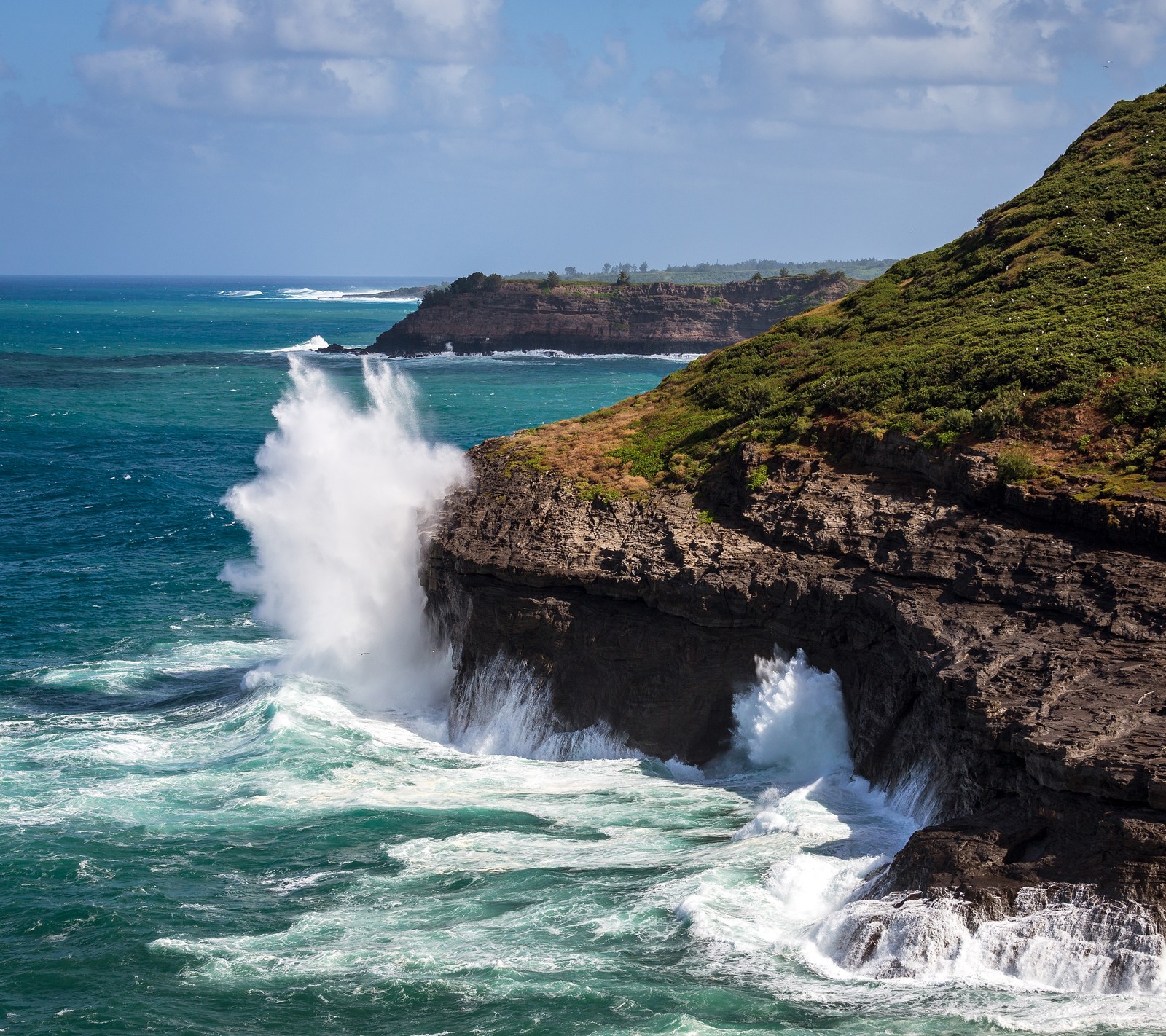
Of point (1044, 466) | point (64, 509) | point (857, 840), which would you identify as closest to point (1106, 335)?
point (1044, 466)

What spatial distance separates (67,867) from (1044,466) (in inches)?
761

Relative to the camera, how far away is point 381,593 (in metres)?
33.2

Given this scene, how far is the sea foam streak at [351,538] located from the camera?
1270 inches

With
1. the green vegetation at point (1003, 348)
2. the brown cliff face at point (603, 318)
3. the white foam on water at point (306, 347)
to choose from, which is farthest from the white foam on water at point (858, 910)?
the white foam on water at point (306, 347)

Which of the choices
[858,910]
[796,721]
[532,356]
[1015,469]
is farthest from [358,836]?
[532,356]

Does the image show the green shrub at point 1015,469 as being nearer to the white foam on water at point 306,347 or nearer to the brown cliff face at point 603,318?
the brown cliff face at point 603,318

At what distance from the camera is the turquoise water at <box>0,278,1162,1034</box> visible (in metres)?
16.8

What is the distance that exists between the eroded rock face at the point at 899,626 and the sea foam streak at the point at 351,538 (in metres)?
1.85

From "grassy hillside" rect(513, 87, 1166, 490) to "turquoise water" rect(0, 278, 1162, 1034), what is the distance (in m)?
6.60

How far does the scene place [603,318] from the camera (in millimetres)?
147375

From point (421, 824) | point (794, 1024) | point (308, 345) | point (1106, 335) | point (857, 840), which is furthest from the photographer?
point (308, 345)

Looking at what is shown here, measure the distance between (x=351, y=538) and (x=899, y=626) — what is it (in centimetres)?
1643

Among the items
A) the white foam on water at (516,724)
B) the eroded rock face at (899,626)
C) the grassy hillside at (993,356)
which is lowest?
the white foam on water at (516,724)

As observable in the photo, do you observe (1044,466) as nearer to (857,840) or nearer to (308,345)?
(857,840)
